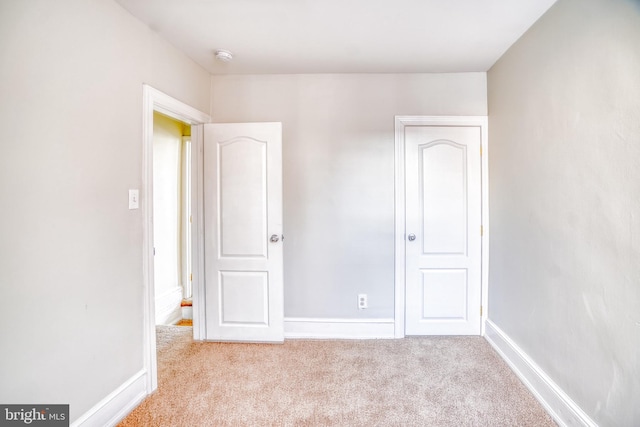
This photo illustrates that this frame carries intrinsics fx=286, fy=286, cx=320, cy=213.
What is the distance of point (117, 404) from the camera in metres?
1.67

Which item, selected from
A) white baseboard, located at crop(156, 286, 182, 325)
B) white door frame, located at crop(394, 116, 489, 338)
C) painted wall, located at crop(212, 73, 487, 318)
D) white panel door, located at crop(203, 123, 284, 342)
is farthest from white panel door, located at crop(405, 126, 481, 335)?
white baseboard, located at crop(156, 286, 182, 325)

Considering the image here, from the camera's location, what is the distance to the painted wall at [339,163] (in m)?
2.65

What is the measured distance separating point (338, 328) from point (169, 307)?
6.74 ft

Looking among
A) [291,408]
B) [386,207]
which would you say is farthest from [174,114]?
[291,408]

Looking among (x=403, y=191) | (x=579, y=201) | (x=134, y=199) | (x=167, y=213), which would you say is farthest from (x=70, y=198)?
(x=579, y=201)

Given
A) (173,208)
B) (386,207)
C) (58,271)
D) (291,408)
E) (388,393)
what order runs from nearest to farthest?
1. (58,271)
2. (291,408)
3. (388,393)
4. (386,207)
5. (173,208)

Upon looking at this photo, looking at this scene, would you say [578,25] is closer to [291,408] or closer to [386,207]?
[386,207]

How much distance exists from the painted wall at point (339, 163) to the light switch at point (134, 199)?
1.21 meters

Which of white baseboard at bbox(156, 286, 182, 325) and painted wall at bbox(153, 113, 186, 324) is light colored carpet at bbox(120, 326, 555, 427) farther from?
A: painted wall at bbox(153, 113, 186, 324)

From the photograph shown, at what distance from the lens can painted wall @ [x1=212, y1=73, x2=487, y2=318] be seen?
8.70ft

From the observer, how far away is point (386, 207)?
267 cm

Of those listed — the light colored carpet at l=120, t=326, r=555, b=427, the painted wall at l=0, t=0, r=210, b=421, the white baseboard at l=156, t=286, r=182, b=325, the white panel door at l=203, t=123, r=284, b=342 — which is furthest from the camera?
the white baseboard at l=156, t=286, r=182, b=325

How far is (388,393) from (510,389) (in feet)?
2.72

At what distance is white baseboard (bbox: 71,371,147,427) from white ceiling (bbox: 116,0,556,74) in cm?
227
